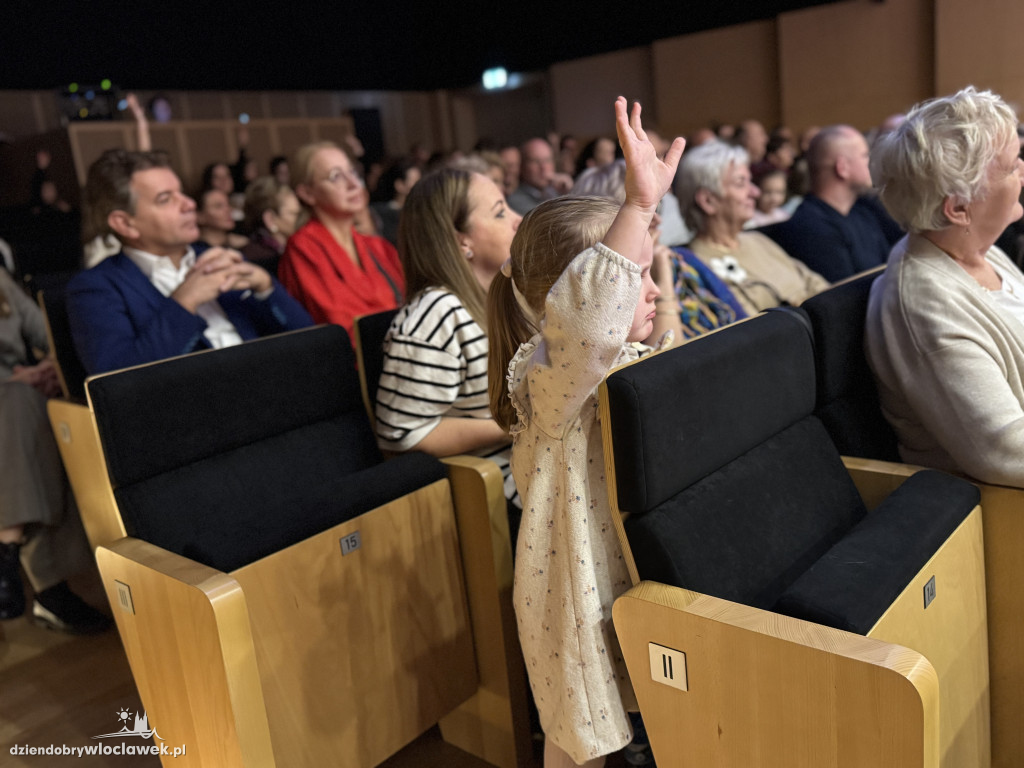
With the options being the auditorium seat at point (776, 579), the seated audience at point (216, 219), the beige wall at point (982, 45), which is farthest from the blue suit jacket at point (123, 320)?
the beige wall at point (982, 45)

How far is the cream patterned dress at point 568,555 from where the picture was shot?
3.76ft

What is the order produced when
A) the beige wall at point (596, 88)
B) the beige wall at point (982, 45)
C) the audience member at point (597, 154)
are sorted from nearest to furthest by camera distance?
the audience member at point (597, 154) → the beige wall at point (982, 45) → the beige wall at point (596, 88)

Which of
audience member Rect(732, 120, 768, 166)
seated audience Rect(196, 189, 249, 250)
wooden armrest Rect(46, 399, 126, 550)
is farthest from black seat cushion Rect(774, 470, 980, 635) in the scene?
audience member Rect(732, 120, 768, 166)

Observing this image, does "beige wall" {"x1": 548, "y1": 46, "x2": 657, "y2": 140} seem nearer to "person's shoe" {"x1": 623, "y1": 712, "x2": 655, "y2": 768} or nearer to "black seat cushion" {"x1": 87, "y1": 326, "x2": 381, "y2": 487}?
"black seat cushion" {"x1": 87, "y1": 326, "x2": 381, "y2": 487}

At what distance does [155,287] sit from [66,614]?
98cm

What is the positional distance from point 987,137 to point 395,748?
152cm

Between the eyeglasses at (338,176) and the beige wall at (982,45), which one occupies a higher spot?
the beige wall at (982,45)

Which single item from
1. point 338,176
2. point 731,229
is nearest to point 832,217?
point 731,229

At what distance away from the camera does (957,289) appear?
4.87ft

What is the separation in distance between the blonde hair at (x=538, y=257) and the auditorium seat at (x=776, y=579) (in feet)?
0.62

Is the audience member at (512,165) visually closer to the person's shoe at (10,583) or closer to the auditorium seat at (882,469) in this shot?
the person's shoe at (10,583)

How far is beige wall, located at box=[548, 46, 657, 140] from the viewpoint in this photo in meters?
10.3

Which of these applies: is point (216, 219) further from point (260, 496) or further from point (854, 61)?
point (854, 61)

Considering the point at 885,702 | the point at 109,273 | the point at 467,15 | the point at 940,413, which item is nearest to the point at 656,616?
the point at 885,702
